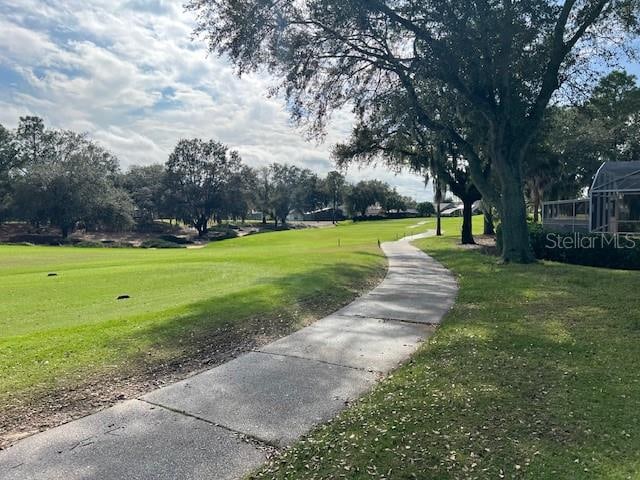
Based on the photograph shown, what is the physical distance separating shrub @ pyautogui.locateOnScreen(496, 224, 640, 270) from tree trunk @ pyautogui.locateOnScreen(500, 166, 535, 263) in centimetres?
186

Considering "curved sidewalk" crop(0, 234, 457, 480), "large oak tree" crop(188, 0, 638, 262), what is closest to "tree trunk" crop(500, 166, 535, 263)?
"large oak tree" crop(188, 0, 638, 262)

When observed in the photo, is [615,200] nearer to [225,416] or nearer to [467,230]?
[467,230]

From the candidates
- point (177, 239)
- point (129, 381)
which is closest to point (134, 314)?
point (129, 381)

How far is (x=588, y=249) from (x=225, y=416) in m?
15.8

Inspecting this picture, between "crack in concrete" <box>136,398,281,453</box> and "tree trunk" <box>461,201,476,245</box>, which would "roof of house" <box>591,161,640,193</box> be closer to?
"tree trunk" <box>461,201,476,245</box>

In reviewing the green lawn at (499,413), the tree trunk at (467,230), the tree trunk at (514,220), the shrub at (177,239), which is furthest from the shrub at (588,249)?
the shrub at (177,239)

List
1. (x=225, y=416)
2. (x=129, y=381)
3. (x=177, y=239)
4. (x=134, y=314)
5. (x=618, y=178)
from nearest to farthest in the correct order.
Answer: (x=225, y=416)
(x=129, y=381)
(x=134, y=314)
(x=618, y=178)
(x=177, y=239)

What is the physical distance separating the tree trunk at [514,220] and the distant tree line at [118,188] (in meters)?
50.2

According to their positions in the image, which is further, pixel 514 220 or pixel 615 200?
pixel 615 200

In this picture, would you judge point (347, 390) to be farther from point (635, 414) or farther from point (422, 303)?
point (422, 303)

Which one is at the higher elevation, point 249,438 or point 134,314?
point 134,314

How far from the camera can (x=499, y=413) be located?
3.79 metres

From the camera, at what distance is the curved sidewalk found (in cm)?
318

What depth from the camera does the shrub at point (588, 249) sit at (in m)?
14.8
